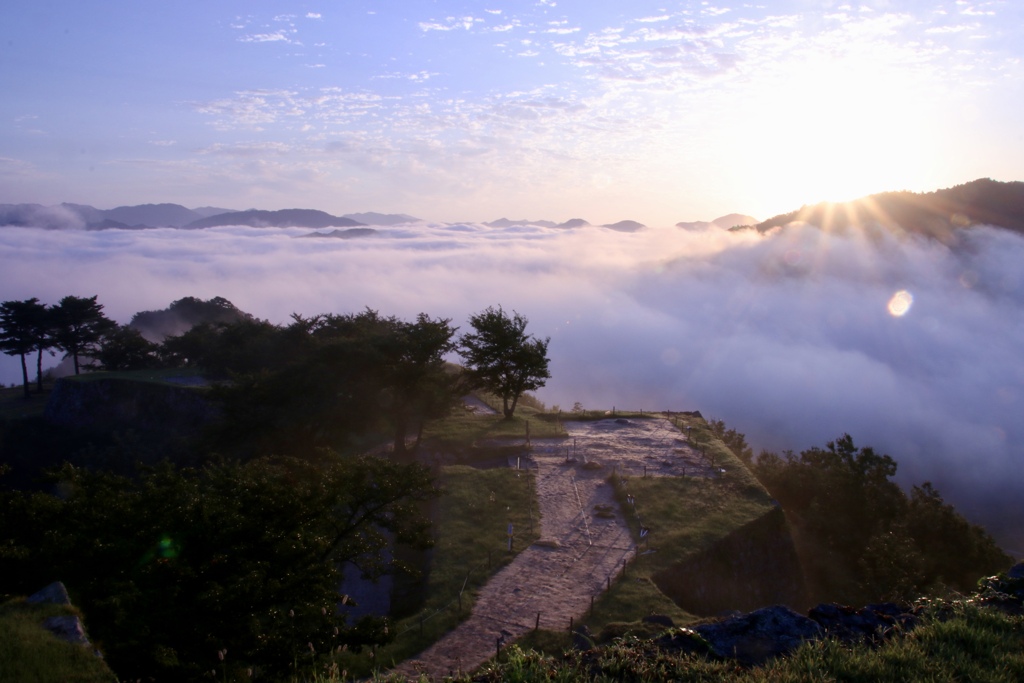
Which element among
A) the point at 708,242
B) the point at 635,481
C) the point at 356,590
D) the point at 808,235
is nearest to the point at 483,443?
the point at 635,481

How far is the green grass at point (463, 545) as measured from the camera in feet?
37.0

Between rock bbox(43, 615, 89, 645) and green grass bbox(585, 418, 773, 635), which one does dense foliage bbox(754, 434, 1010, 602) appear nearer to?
green grass bbox(585, 418, 773, 635)

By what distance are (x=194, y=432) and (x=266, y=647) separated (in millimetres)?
27218

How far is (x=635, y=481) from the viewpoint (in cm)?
1966

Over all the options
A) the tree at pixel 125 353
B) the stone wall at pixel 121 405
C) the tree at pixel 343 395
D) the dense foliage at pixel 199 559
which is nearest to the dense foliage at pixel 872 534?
the dense foliage at pixel 199 559

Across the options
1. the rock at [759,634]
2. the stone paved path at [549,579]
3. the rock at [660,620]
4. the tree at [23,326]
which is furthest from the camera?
the tree at [23,326]

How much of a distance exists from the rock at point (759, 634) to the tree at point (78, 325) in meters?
44.4

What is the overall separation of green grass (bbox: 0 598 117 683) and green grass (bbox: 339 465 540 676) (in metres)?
3.38

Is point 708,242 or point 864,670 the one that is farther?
point 708,242

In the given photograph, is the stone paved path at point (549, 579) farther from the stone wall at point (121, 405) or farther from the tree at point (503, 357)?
the stone wall at point (121, 405)

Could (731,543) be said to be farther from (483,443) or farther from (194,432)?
(194,432)

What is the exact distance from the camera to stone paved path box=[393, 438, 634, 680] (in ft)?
36.0

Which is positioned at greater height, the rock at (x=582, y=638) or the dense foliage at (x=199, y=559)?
the dense foliage at (x=199, y=559)

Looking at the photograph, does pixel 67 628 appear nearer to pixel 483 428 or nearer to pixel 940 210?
pixel 483 428
